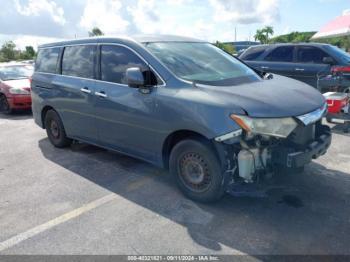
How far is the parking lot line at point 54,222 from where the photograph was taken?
3220 mm

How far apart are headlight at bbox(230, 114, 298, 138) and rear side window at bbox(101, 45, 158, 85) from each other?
1.22m

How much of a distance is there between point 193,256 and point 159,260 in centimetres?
29

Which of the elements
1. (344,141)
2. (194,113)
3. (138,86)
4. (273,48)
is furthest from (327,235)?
(273,48)

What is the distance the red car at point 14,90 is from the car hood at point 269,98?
7491mm

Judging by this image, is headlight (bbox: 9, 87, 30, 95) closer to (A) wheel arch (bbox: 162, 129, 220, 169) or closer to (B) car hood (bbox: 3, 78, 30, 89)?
(B) car hood (bbox: 3, 78, 30, 89)

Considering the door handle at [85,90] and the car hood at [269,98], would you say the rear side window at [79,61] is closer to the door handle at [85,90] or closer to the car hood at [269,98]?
the door handle at [85,90]

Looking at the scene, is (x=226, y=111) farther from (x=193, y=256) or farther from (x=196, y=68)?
(x=193, y=256)

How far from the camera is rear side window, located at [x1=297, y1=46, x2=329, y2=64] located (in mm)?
8469

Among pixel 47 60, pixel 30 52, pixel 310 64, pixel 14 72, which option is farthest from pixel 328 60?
pixel 30 52

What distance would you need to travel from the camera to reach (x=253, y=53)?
9523 mm

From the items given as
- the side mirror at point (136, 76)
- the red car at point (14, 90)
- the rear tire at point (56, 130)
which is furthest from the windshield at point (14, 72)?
the side mirror at point (136, 76)

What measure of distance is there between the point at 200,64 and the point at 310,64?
5.36 m

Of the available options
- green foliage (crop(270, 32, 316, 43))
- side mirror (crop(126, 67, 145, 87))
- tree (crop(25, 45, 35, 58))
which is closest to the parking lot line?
side mirror (crop(126, 67, 145, 87))

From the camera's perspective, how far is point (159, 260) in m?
2.87
